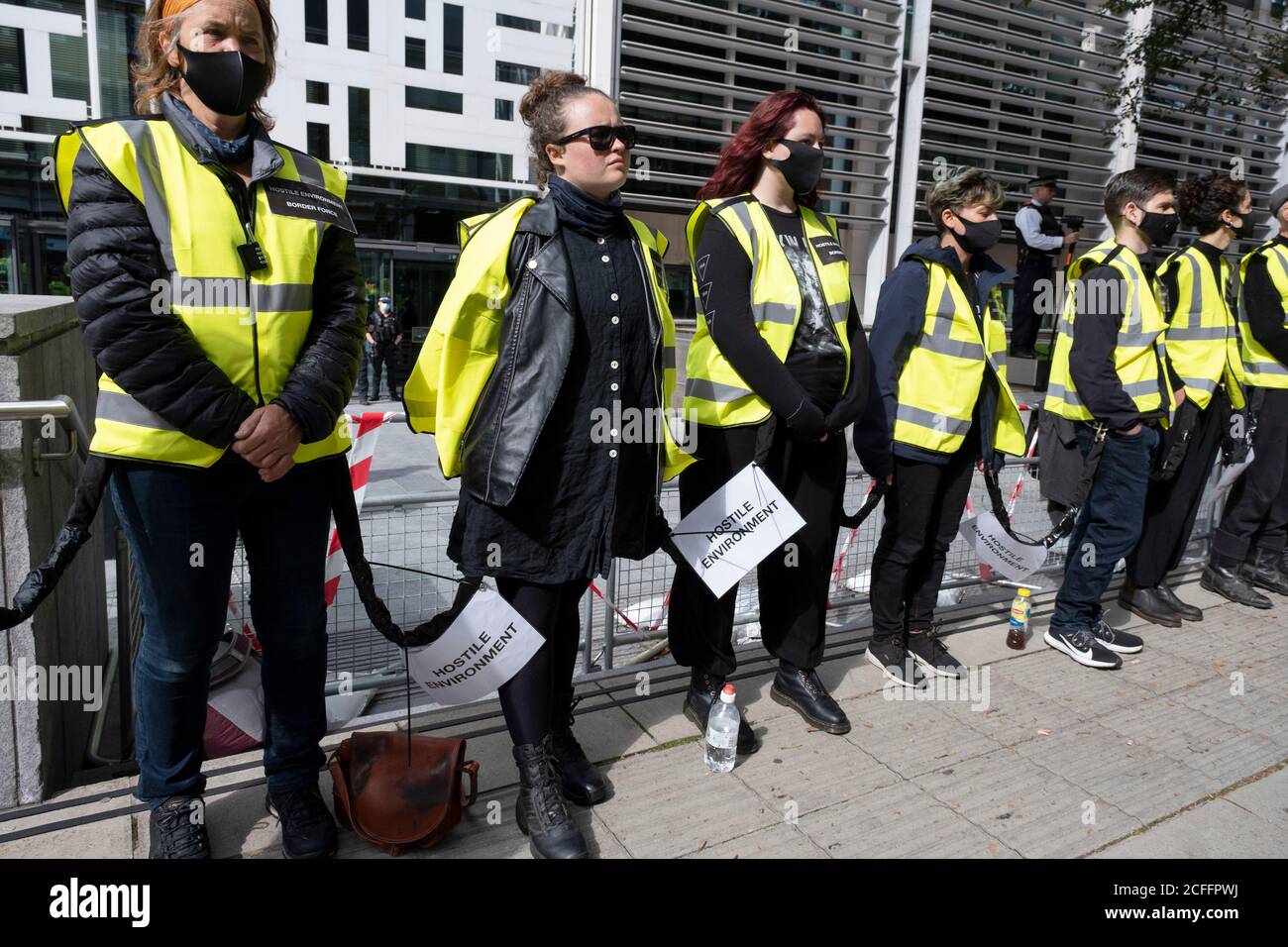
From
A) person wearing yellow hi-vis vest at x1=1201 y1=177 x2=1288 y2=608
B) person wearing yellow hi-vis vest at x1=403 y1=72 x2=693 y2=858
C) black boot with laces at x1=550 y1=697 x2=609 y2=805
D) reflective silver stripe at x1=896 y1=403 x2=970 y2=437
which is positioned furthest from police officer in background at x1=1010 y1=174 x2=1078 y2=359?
black boot with laces at x1=550 y1=697 x2=609 y2=805

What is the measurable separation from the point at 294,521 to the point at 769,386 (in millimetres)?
1567

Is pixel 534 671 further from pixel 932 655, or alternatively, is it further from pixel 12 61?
pixel 12 61

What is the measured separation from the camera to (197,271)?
2.19 meters

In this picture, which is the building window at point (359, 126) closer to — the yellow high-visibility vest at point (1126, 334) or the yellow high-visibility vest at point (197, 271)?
the yellow high-visibility vest at point (1126, 334)

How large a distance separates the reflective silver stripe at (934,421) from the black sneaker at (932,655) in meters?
1.00

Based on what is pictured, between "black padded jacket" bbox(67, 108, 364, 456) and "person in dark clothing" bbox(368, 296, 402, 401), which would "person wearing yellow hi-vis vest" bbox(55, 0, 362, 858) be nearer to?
"black padded jacket" bbox(67, 108, 364, 456)

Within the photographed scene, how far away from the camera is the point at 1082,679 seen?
4184 millimetres

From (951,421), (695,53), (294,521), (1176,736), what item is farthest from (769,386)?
(695,53)

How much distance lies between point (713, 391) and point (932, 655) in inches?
69.7

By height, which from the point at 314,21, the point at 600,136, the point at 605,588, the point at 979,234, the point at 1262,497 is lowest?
the point at 605,588

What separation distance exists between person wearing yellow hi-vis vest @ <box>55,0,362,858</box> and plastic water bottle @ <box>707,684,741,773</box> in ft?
4.23

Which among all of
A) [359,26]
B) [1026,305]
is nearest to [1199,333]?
[1026,305]

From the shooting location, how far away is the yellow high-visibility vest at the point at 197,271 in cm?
215

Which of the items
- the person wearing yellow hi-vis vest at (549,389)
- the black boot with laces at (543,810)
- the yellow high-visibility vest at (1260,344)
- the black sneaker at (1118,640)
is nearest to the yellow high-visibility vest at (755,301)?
the person wearing yellow hi-vis vest at (549,389)
